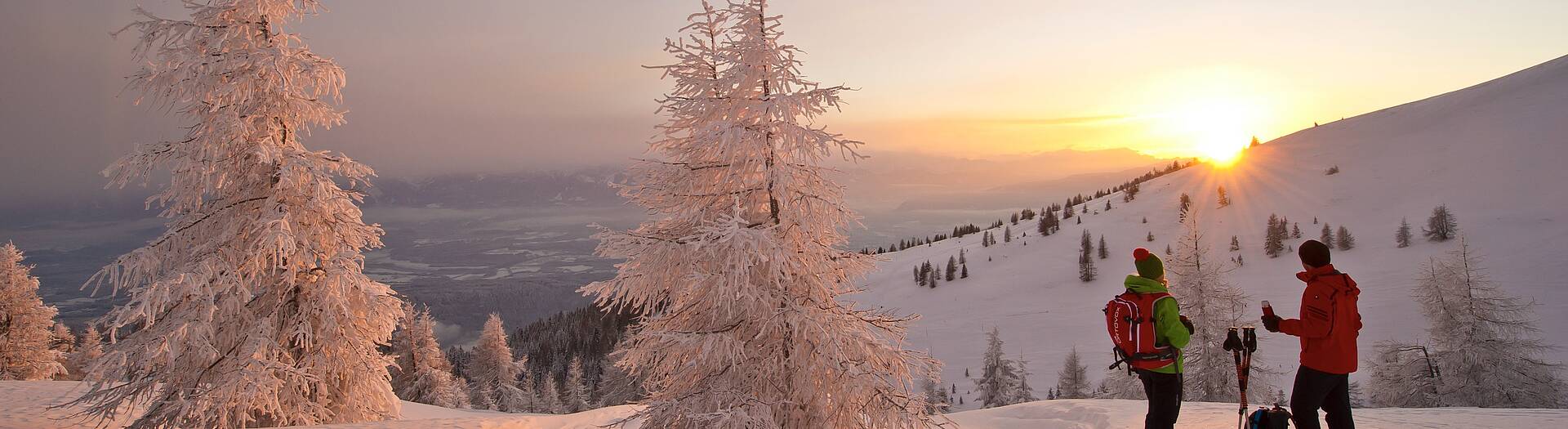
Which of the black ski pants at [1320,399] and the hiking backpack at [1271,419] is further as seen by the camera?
the hiking backpack at [1271,419]

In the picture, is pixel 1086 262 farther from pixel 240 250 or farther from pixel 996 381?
pixel 240 250

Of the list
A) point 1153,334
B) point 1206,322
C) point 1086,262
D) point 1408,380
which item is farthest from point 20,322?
point 1086,262

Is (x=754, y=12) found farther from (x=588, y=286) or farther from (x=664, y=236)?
(x=588, y=286)

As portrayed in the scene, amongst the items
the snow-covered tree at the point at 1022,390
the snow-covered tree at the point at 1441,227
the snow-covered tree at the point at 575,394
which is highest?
the snow-covered tree at the point at 1441,227

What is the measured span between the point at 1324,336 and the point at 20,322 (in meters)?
36.4

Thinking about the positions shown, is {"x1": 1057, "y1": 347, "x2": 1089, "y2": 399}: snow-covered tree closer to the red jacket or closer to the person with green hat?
the person with green hat

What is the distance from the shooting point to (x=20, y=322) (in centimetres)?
2319

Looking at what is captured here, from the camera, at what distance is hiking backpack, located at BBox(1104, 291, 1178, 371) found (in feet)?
19.5

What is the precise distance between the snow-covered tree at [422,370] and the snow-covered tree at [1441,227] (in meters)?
66.6

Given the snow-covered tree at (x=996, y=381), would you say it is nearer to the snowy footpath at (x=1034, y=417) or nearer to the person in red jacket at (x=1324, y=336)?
the snowy footpath at (x=1034, y=417)

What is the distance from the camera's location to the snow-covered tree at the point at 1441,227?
47781mm

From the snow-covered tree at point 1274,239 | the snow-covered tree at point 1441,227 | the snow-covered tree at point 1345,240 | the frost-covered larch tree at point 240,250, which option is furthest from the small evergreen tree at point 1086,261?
the frost-covered larch tree at point 240,250

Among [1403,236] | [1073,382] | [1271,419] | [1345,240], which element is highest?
[1271,419]

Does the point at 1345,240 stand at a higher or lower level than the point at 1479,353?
higher
